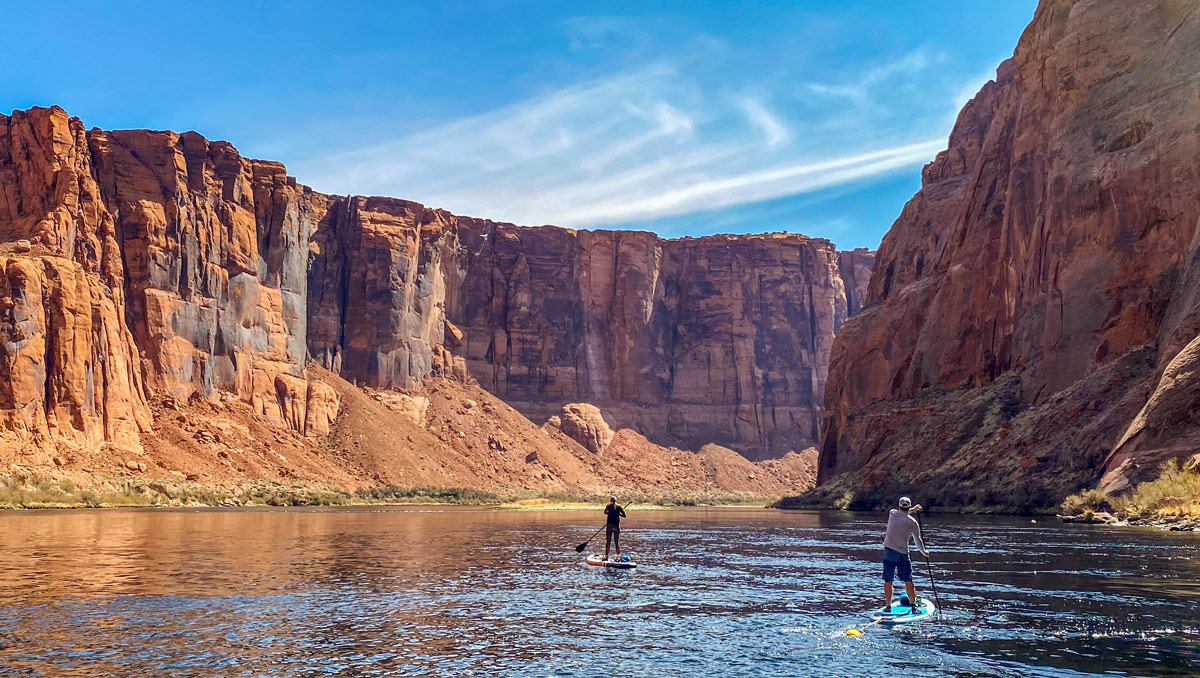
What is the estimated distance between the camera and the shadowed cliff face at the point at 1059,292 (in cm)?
5144

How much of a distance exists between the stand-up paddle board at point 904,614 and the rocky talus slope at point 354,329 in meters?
67.7

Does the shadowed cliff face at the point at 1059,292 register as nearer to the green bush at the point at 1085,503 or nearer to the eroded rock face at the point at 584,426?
the green bush at the point at 1085,503

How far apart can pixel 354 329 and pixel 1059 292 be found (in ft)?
275

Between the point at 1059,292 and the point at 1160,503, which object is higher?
the point at 1059,292

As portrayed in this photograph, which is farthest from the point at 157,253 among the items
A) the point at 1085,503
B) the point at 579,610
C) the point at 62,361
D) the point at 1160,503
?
the point at 579,610

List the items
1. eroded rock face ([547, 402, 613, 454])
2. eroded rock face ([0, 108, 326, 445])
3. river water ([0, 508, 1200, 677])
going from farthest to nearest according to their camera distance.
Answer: eroded rock face ([547, 402, 613, 454]) < eroded rock face ([0, 108, 326, 445]) < river water ([0, 508, 1200, 677])

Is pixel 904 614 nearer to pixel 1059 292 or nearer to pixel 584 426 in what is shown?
pixel 1059 292

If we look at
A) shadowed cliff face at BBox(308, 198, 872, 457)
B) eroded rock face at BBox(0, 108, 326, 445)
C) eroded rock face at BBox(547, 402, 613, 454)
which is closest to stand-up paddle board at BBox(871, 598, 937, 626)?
eroded rock face at BBox(0, 108, 326, 445)

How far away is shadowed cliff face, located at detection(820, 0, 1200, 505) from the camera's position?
51.4 meters

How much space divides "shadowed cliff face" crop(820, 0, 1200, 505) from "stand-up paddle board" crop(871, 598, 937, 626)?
28.4 metres

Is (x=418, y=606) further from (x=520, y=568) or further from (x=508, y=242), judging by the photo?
(x=508, y=242)

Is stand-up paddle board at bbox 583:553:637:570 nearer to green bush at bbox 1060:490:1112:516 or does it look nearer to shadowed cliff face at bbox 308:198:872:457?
green bush at bbox 1060:490:1112:516

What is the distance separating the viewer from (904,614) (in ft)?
59.1

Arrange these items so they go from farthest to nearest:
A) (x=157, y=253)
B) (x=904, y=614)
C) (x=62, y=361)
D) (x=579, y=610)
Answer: (x=157, y=253)
(x=62, y=361)
(x=579, y=610)
(x=904, y=614)
